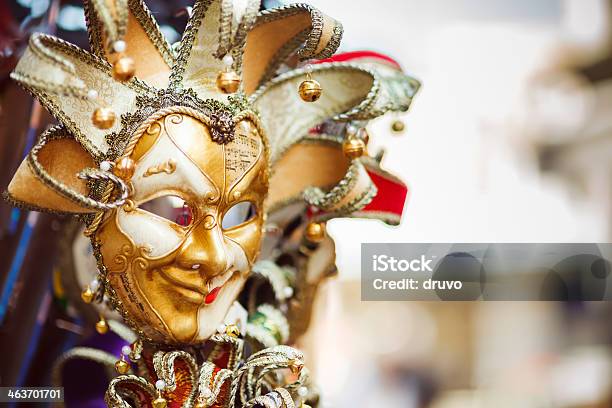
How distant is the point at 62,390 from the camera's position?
3.67ft

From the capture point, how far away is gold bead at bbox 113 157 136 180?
0.82 meters

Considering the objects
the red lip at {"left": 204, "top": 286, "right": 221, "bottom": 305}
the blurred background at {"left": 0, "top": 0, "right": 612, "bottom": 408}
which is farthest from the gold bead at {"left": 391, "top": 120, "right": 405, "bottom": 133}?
the red lip at {"left": 204, "top": 286, "right": 221, "bottom": 305}

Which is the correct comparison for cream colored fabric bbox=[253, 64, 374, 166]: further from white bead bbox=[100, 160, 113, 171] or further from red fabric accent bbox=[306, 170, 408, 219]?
white bead bbox=[100, 160, 113, 171]

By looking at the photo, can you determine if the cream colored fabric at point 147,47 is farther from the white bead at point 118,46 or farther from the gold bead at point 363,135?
the gold bead at point 363,135

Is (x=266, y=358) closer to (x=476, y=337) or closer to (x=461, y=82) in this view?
(x=476, y=337)

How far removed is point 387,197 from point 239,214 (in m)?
0.21

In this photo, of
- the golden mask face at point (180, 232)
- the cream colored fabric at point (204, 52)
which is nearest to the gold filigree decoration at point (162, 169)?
the golden mask face at point (180, 232)

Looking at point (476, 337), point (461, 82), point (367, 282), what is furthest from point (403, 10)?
point (476, 337)

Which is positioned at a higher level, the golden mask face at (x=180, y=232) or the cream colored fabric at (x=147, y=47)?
the cream colored fabric at (x=147, y=47)

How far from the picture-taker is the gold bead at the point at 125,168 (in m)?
0.82

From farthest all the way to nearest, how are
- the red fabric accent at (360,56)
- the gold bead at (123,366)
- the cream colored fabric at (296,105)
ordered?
1. the red fabric accent at (360,56)
2. the cream colored fabric at (296,105)
3. the gold bead at (123,366)

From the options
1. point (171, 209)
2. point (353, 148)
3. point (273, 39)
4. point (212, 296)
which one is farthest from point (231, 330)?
point (273, 39)

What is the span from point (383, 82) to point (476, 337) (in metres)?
0.47

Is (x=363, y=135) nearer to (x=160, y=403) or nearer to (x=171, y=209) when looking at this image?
(x=171, y=209)
